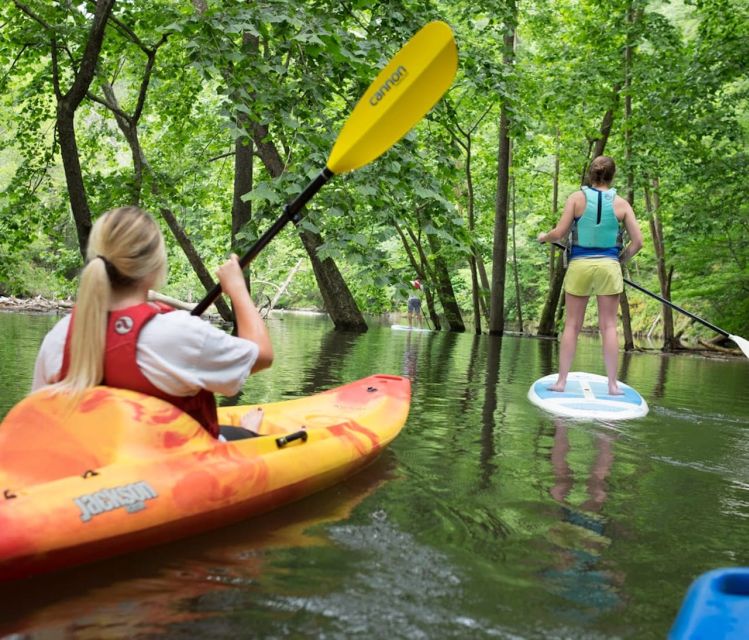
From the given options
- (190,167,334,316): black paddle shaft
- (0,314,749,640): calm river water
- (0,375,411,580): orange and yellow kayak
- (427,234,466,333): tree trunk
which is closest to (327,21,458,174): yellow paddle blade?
(190,167,334,316): black paddle shaft

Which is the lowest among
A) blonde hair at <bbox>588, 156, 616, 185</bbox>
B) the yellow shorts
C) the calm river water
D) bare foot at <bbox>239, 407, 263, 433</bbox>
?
the calm river water

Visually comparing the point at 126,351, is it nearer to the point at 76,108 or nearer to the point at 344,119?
the point at 344,119

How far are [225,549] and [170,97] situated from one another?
10.1 m

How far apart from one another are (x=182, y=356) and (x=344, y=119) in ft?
11.2

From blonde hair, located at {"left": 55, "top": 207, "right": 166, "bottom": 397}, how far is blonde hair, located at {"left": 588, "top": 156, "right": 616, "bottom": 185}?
11.7 feet

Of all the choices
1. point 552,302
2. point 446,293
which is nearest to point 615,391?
point 552,302

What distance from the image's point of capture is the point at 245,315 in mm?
2760

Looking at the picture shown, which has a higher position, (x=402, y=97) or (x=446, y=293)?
(x=402, y=97)

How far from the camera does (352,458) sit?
3062mm

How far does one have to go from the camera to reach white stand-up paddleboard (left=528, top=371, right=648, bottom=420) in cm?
504

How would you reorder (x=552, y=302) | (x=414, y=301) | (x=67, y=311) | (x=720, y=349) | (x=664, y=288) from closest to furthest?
(x=664, y=288)
(x=720, y=349)
(x=552, y=302)
(x=67, y=311)
(x=414, y=301)

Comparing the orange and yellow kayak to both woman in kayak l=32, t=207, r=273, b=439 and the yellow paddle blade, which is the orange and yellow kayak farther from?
the yellow paddle blade

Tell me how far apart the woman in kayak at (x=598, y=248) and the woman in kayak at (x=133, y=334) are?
3.26m

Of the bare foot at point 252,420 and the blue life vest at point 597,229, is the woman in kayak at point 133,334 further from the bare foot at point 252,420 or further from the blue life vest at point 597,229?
the blue life vest at point 597,229
